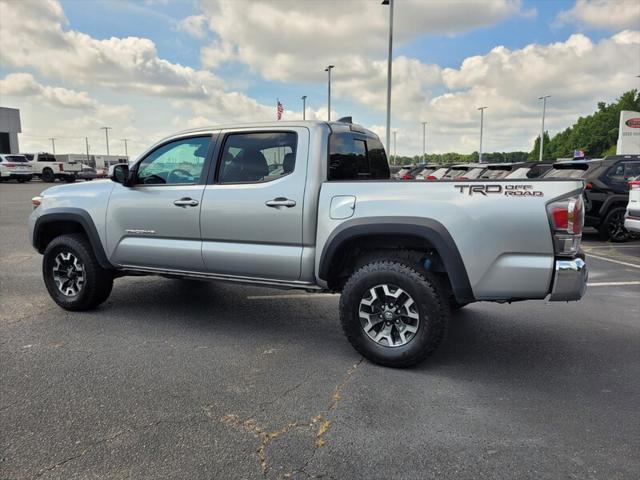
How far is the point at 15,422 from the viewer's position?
9.70 feet

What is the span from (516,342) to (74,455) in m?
3.59

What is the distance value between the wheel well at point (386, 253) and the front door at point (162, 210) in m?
1.34

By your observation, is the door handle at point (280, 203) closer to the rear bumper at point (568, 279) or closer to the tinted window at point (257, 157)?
the tinted window at point (257, 157)

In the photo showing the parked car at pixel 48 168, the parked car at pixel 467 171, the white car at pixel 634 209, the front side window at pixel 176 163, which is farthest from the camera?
the parked car at pixel 48 168

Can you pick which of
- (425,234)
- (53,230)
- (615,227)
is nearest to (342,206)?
(425,234)

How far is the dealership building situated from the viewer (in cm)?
5675

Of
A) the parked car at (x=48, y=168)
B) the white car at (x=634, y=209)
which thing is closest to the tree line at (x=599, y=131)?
the parked car at (x=48, y=168)

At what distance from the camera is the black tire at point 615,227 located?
996 cm

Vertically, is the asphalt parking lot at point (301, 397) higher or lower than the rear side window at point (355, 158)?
lower

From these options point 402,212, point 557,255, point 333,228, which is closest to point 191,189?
point 333,228

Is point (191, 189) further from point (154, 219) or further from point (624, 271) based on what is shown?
point (624, 271)

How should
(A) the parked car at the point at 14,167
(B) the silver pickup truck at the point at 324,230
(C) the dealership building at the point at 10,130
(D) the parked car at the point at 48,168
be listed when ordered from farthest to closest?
(C) the dealership building at the point at 10,130 < (D) the parked car at the point at 48,168 < (A) the parked car at the point at 14,167 < (B) the silver pickup truck at the point at 324,230

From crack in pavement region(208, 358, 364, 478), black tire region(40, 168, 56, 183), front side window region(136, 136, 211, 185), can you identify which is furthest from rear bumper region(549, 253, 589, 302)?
black tire region(40, 168, 56, 183)

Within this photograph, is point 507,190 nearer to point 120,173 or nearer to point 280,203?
point 280,203
